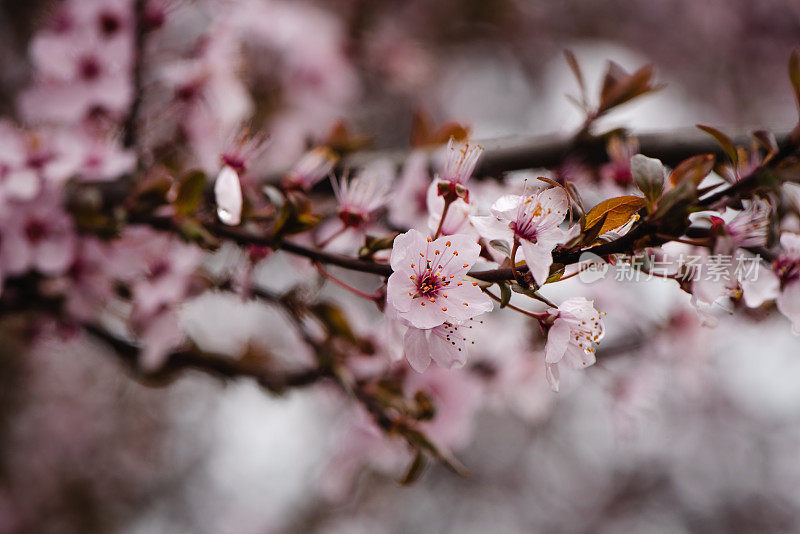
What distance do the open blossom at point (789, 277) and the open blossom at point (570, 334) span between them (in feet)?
0.68

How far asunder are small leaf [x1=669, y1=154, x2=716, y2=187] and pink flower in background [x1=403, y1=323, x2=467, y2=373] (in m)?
0.27

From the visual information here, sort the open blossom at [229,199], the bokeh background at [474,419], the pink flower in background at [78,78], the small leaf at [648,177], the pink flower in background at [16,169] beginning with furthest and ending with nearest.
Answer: the bokeh background at [474,419] < the pink flower in background at [78,78] < the pink flower in background at [16,169] < the open blossom at [229,199] < the small leaf at [648,177]

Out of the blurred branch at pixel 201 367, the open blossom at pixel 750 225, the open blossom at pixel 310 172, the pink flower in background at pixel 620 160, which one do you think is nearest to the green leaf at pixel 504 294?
the open blossom at pixel 750 225

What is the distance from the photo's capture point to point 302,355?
1.46 metres

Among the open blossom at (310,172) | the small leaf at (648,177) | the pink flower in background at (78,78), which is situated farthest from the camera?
the pink flower in background at (78,78)

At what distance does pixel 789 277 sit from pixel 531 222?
0.31m

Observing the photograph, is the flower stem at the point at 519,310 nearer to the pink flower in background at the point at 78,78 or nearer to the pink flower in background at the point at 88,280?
the pink flower in background at the point at 88,280

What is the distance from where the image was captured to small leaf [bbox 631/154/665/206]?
0.60 meters

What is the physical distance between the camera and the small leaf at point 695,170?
61cm

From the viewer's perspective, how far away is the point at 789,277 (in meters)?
0.70

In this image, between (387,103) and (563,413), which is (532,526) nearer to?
(563,413)

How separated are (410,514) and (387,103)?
9.21 ft

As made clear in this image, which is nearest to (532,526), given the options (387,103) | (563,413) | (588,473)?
(588,473)

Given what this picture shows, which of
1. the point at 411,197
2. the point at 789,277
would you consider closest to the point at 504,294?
the point at 789,277
